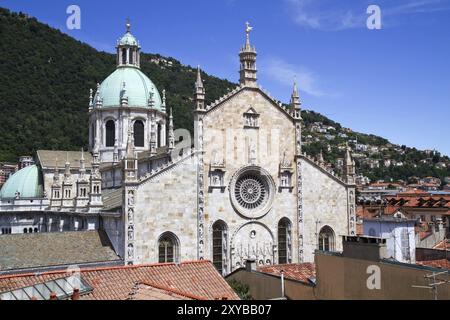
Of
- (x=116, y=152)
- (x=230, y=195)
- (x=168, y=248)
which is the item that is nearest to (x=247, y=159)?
(x=230, y=195)

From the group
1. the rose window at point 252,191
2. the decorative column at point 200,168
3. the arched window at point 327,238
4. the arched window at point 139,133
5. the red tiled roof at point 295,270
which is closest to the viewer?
the red tiled roof at point 295,270

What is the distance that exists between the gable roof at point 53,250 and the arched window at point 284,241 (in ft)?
44.4

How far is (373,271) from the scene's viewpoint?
1792 centimetres

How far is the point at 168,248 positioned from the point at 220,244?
448 cm

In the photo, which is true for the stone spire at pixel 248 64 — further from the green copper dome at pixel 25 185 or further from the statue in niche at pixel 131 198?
the green copper dome at pixel 25 185

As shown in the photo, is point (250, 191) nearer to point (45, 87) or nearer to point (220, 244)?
point (220, 244)

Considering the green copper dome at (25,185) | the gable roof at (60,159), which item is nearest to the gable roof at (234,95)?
the gable roof at (60,159)

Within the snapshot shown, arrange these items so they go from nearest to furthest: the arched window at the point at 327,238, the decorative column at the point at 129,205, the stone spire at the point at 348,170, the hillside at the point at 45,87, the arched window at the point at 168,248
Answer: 1. the decorative column at the point at 129,205
2. the arched window at the point at 168,248
3. the arched window at the point at 327,238
4. the stone spire at the point at 348,170
5. the hillside at the point at 45,87

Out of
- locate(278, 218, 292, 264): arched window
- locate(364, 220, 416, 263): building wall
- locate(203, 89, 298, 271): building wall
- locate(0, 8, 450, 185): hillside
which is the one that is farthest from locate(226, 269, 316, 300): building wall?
locate(0, 8, 450, 185): hillside

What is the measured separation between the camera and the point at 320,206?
43.5 metres

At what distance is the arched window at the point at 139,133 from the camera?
5700cm

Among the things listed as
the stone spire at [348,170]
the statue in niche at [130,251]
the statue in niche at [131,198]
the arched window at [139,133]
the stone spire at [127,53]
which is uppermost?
the stone spire at [127,53]
